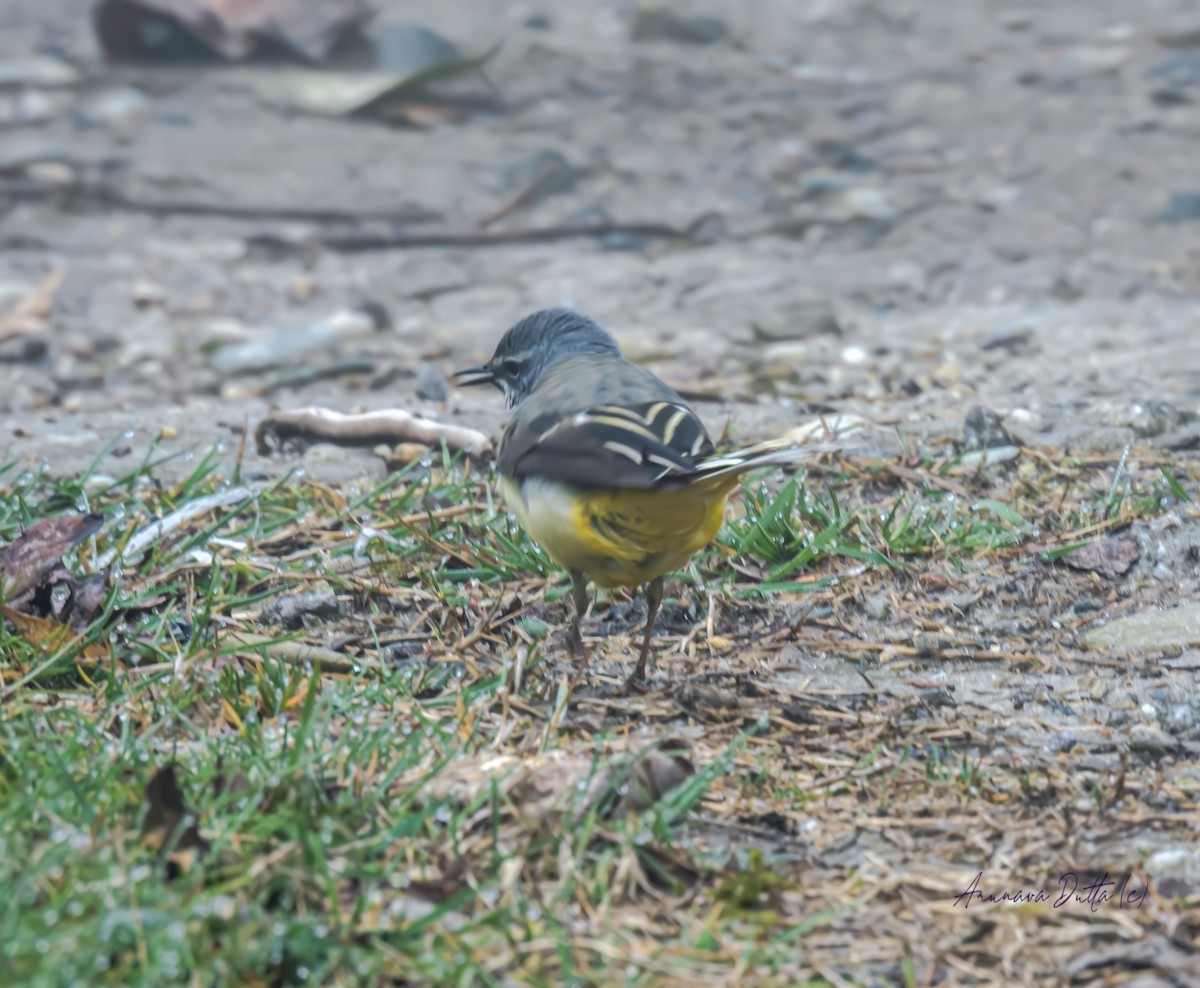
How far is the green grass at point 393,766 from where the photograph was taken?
2555 mm

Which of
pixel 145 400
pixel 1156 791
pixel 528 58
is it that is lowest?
pixel 145 400

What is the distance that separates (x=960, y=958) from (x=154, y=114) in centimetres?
871

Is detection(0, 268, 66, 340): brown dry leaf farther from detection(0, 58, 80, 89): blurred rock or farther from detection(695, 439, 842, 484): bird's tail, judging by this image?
detection(695, 439, 842, 484): bird's tail

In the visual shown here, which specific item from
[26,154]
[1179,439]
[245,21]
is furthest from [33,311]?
[1179,439]

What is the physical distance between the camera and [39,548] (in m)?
4.23

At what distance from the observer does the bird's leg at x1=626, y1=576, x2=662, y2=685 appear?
3.90 metres

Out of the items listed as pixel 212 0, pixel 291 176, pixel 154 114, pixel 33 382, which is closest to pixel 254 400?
pixel 33 382

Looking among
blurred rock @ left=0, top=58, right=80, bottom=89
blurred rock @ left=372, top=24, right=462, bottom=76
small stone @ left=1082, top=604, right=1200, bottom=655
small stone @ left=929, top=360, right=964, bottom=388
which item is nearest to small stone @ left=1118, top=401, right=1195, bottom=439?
small stone @ left=929, top=360, right=964, bottom=388

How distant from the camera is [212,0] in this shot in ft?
34.0

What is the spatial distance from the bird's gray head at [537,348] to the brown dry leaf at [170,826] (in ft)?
7.56

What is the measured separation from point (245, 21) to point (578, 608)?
740cm

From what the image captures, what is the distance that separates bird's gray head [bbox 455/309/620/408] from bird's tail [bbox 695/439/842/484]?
138 centimetres

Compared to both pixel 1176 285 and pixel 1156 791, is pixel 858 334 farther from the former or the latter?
pixel 1156 791

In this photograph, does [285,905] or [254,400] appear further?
[254,400]
